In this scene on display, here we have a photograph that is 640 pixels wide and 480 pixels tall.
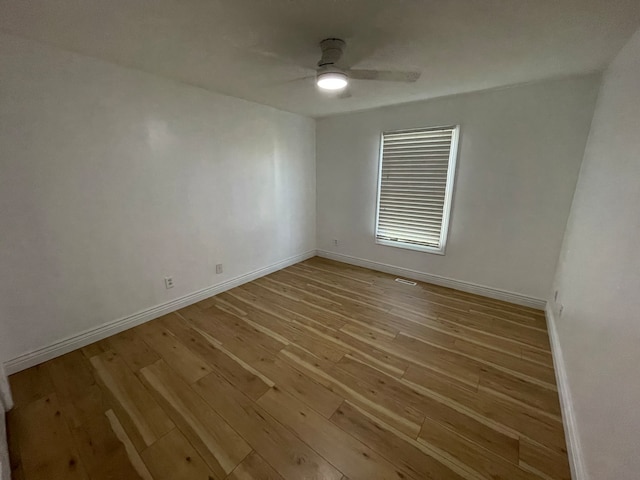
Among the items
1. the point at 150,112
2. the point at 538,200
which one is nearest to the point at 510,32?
the point at 538,200

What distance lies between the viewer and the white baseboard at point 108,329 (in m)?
1.88

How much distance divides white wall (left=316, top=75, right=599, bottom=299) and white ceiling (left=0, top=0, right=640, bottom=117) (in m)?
0.33

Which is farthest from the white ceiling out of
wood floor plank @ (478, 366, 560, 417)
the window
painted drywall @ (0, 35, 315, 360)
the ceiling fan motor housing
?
wood floor plank @ (478, 366, 560, 417)

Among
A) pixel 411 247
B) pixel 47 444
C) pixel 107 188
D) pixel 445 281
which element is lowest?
pixel 47 444

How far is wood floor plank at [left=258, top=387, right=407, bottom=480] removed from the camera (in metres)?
1.26

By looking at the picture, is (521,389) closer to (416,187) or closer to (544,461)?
(544,461)

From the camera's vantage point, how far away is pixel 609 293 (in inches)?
48.9

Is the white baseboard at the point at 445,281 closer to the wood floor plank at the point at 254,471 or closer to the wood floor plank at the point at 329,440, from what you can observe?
the wood floor plank at the point at 329,440

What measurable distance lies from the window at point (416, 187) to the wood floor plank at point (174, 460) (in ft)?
Answer: 10.1

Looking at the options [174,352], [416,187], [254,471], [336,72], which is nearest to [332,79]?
[336,72]

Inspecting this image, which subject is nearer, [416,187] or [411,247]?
[416,187]

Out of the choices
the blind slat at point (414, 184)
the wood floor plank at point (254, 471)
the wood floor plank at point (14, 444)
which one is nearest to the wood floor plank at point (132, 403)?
the wood floor plank at point (14, 444)

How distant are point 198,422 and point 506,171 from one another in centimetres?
345

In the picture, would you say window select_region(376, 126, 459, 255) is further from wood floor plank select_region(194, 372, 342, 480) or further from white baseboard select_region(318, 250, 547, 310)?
wood floor plank select_region(194, 372, 342, 480)
